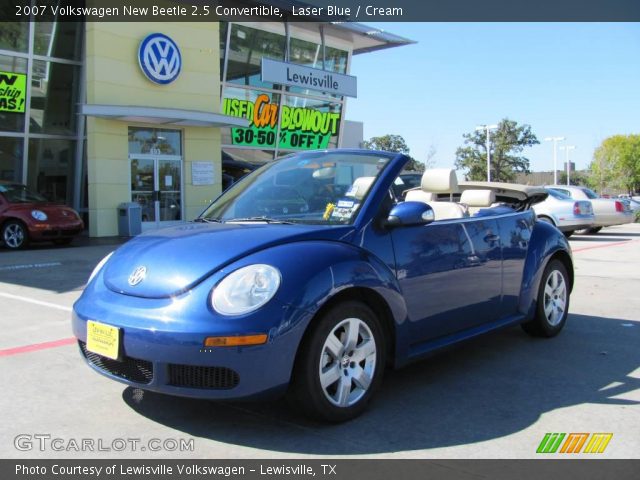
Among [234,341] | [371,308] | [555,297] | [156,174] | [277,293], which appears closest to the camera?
[234,341]

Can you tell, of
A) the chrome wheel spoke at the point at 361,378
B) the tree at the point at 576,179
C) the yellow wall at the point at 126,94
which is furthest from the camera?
the tree at the point at 576,179

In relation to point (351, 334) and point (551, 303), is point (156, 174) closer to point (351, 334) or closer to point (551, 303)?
point (551, 303)

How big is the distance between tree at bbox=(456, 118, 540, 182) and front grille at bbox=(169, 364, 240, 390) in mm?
60776

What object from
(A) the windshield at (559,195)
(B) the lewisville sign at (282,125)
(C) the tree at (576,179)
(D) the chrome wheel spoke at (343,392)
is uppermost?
(C) the tree at (576,179)

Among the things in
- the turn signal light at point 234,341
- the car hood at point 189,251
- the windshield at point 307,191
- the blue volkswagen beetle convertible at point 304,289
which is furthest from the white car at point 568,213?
the turn signal light at point 234,341

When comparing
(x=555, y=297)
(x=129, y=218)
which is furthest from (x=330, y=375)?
(x=129, y=218)

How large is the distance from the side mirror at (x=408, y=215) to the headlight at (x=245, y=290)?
0.97 metres

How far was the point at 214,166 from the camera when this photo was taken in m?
19.6

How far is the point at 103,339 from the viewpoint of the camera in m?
3.31

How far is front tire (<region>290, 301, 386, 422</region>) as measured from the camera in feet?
10.6

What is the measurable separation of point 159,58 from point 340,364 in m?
16.4

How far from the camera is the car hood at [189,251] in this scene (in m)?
3.25

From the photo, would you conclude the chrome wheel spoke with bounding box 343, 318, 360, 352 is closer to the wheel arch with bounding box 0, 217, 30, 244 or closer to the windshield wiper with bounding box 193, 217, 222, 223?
the windshield wiper with bounding box 193, 217, 222, 223

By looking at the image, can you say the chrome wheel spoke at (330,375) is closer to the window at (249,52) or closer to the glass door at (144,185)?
the glass door at (144,185)
